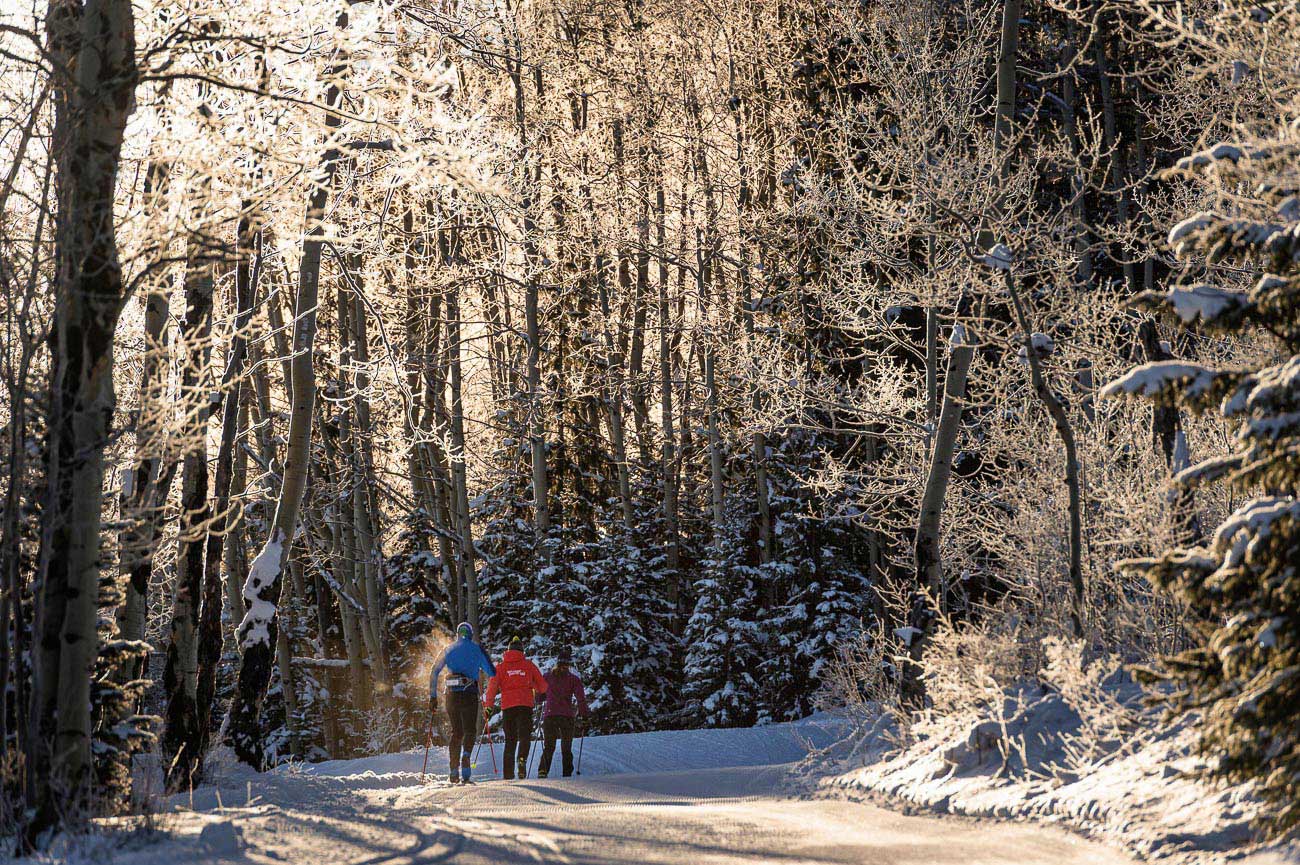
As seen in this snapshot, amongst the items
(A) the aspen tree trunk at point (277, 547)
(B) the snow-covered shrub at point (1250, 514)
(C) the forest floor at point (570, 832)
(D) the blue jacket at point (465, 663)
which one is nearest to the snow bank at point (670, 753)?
(D) the blue jacket at point (465, 663)

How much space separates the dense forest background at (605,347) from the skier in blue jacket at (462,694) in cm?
225

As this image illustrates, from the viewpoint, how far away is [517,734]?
17.7 m

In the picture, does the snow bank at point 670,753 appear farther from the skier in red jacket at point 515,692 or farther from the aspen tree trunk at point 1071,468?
the aspen tree trunk at point 1071,468

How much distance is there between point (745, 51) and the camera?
30.2 m

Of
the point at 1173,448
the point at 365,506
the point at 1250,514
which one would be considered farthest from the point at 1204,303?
the point at 365,506

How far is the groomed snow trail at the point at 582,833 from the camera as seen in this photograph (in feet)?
24.1

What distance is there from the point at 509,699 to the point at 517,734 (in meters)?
0.68

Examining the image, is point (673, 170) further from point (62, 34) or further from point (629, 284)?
point (62, 34)

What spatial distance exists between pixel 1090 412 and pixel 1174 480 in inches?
454

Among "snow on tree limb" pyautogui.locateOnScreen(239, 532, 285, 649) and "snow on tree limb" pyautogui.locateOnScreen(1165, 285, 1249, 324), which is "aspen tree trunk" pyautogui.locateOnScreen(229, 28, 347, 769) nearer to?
"snow on tree limb" pyautogui.locateOnScreen(239, 532, 285, 649)

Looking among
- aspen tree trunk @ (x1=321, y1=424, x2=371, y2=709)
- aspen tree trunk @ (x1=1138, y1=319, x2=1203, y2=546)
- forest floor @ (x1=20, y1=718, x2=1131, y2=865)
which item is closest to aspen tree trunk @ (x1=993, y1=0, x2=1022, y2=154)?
aspen tree trunk @ (x1=1138, y1=319, x2=1203, y2=546)

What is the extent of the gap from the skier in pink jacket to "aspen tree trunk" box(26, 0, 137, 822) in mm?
9385

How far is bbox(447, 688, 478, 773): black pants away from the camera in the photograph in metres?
15.7

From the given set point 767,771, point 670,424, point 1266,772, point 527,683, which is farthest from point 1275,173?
point 670,424
